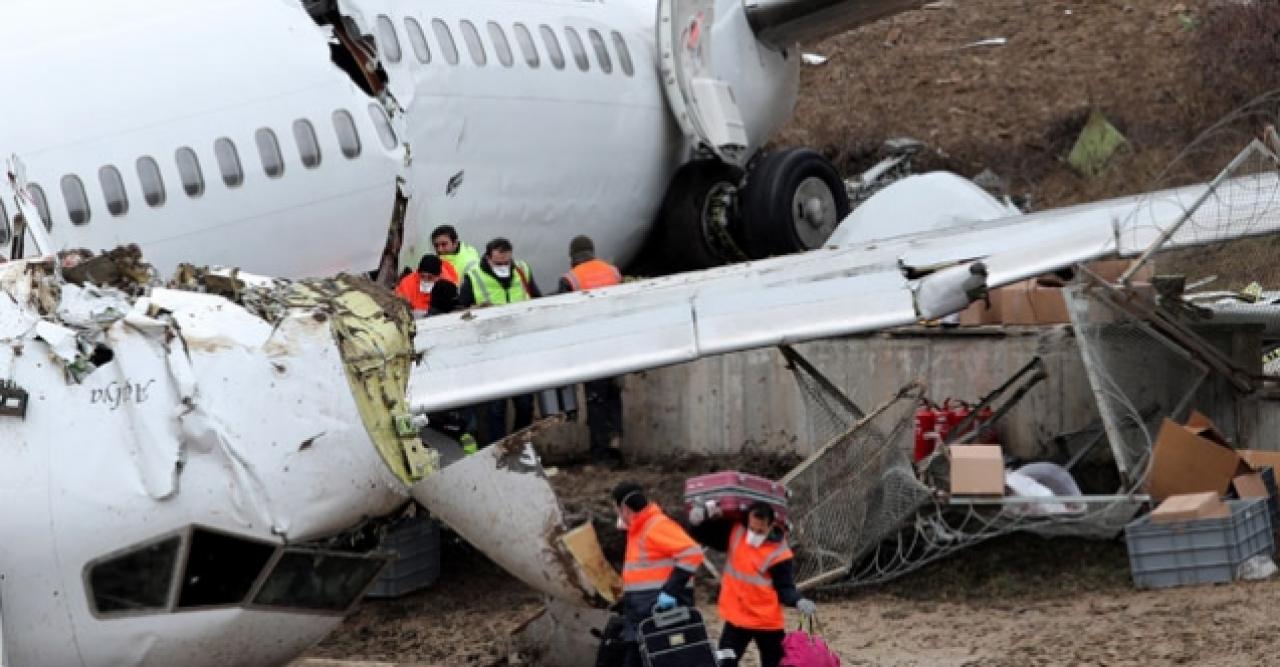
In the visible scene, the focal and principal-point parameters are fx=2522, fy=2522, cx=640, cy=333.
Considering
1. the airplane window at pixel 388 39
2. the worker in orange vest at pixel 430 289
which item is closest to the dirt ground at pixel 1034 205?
the worker in orange vest at pixel 430 289

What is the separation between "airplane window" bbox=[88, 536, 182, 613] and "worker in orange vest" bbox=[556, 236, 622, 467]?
9.27 meters

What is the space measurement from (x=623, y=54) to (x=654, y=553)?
13.0 meters

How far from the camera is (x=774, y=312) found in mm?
16062

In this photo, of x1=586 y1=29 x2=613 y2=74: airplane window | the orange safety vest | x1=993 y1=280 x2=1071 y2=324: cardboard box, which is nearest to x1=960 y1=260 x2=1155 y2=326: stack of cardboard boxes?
x1=993 y1=280 x2=1071 y2=324: cardboard box

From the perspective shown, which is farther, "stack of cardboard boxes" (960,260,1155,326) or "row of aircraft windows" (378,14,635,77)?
"row of aircraft windows" (378,14,635,77)

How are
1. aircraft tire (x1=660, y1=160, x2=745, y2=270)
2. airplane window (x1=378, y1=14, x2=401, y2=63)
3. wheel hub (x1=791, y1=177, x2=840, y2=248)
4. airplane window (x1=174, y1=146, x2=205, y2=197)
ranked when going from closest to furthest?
airplane window (x1=174, y1=146, x2=205, y2=197)
airplane window (x1=378, y1=14, x2=401, y2=63)
aircraft tire (x1=660, y1=160, x2=745, y2=270)
wheel hub (x1=791, y1=177, x2=840, y2=248)

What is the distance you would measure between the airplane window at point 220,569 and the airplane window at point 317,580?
3.5 inches

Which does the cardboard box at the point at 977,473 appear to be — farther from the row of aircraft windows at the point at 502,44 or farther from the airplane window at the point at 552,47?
the airplane window at the point at 552,47

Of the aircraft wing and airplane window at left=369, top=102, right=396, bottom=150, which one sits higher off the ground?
airplane window at left=369, top=102, right=396, bottom=150

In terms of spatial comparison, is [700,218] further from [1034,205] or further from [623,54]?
[1034,205]

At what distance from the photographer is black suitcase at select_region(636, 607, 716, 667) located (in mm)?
12617

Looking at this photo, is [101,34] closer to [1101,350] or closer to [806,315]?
[806,315]

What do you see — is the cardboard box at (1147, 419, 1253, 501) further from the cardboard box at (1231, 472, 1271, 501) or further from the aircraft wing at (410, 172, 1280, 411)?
the aircraft wing at (410, 172, 1280, 411)

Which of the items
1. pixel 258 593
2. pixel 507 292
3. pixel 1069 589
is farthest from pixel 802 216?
pixel 258 593
